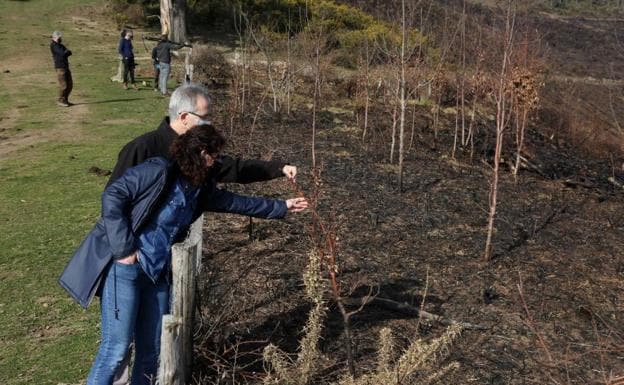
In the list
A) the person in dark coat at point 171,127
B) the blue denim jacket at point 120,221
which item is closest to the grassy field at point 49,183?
the blue denim jacket at point 120,221

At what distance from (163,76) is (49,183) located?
6989 mm

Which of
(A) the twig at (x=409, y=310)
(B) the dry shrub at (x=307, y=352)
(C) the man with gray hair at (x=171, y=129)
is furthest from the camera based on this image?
(A) the twig at (x=409, y=310)

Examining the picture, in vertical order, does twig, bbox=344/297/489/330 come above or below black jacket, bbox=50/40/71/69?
below

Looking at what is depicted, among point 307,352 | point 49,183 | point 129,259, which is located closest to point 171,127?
point 129,259

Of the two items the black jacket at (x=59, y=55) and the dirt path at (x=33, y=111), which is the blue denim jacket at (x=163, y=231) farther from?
the black jacket at (x=59, y=55)

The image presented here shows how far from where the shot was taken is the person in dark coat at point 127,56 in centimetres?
1407

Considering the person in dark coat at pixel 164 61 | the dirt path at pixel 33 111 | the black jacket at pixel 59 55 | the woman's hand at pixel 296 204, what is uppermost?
the woman's hand at pixel 296 204

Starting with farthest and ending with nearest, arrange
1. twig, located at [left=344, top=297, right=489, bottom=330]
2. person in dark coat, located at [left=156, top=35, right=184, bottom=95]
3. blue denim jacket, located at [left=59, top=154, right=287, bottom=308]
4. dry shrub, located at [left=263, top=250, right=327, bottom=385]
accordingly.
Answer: person in dark coat, located at [left=156, top=35, right=184, bottom=95], twig, located at [left=344, top=297, right=489, bottom=330], dry shrub, located at [left=263, top=250, right=327, bottom=385], blue denim jacket, located at [left=59, top=154, right=287, bottom=308]

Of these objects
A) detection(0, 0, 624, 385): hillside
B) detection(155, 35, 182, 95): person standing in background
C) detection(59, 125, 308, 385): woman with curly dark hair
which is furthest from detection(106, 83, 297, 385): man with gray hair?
detection(155, 35, 182, 95): person standing in background

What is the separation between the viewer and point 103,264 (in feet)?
8.95

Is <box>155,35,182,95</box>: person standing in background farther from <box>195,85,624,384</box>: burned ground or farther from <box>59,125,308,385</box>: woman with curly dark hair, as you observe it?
<box>59,125,308,385</box>: woman with curly dark hair

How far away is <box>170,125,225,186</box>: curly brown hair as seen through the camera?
9.12 feet

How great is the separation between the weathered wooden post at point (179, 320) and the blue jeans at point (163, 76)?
467 inches

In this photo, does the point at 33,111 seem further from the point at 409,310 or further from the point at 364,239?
the point at 409,310
